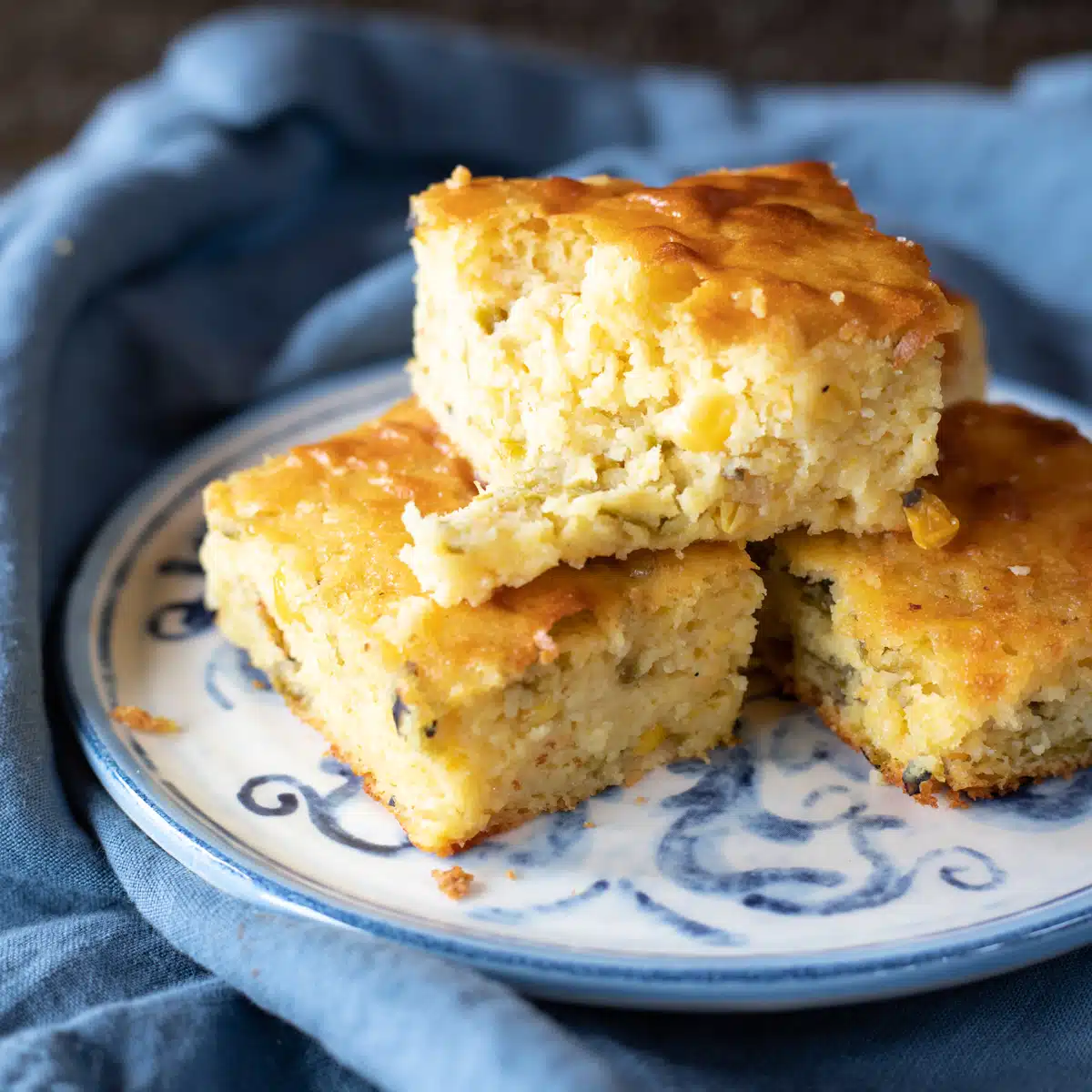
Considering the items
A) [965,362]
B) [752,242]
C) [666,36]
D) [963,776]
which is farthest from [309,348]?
[666,36]

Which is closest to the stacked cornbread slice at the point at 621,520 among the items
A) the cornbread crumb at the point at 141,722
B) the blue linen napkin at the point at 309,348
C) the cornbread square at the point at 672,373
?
the cornbread square at the point at 672,373

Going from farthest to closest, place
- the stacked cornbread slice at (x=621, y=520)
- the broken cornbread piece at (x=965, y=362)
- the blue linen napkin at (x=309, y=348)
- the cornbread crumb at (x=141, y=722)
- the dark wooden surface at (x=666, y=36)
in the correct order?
the dark wooden surface at (x=666, y=36) → the broken cornbread piece at (x=965, y=362) → the cornbread crumb at (x=141, y=722) → the stacked cornbread slice at (x=621, y=520) → the blue linen napkin at (x=309, y=348)

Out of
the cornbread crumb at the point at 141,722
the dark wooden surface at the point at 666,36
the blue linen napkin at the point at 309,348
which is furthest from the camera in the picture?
the dark wooden surface at the point at 666,36

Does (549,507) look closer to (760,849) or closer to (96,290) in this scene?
(760,849)

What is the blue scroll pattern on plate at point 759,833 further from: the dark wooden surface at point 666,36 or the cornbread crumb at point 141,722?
the dark wooden surface at point 666,36

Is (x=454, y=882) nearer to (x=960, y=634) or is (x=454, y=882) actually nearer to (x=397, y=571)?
(x=397, y=571)

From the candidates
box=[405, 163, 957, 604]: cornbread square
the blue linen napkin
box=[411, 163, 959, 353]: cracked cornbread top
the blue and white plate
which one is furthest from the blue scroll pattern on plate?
box=[411, 163, 959, 353]: cracked cornbread top

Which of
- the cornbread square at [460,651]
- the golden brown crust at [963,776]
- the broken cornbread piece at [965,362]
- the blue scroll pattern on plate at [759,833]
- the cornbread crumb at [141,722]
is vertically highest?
the broken cornbread piece at [965,362]
